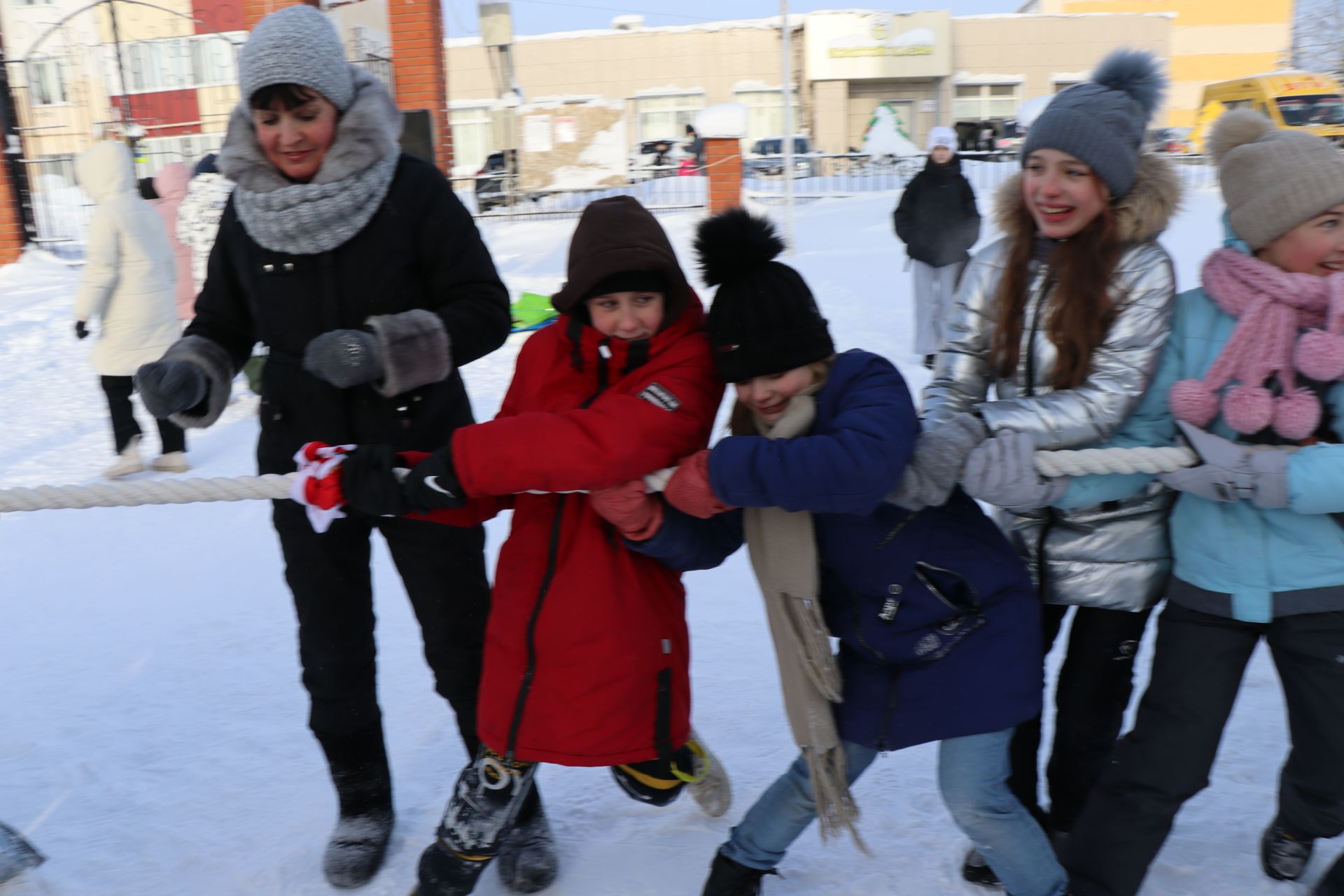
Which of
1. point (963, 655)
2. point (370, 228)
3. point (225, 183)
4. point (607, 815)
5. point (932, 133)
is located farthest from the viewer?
point (932, 133)

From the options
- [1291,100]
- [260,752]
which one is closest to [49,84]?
[1291,100]

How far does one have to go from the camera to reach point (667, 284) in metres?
1.82

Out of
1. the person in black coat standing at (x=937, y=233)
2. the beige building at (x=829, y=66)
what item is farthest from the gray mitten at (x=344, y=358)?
the beige building at (x=829, y=66)

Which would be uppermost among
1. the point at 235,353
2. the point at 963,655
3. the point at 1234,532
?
the point at 235,353

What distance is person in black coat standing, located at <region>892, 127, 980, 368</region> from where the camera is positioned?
7.45 metres

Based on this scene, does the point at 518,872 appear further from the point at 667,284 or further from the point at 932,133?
the point at 932,133

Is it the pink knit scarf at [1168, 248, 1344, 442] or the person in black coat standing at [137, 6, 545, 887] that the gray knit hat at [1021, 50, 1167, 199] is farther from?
the person in black coat standing at [137, 6, 545, 887]

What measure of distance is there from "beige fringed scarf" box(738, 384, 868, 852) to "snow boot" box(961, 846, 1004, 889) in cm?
41

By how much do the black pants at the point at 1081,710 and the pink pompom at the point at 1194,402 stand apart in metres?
0.39

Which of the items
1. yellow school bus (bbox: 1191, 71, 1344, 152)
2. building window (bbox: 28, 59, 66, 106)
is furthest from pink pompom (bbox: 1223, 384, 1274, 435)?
building window (bbox: 28, 59, 66, 106)

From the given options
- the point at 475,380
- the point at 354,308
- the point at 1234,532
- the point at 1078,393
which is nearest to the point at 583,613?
the point at 354,308

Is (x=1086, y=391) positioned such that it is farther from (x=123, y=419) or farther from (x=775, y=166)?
(x=775, y=166)

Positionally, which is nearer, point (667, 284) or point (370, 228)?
point (667, 284)

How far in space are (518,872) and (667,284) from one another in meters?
1.26
